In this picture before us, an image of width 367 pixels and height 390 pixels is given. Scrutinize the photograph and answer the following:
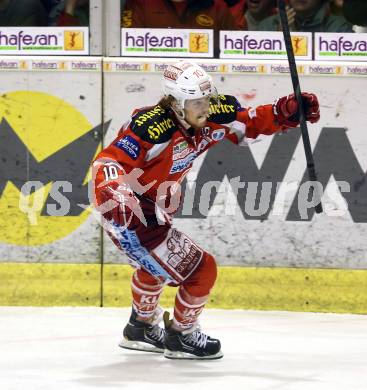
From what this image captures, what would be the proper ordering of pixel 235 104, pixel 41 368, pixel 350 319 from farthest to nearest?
pixel 350 319, pixel 235 104, pixel 41 368

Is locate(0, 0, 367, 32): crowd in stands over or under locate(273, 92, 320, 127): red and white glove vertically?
over

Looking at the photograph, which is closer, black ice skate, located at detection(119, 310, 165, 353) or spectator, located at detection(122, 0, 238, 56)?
black ice skate, located at detection(119, 310, 165, 353)

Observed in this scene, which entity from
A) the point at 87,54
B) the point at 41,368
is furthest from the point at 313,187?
the point at 41,368

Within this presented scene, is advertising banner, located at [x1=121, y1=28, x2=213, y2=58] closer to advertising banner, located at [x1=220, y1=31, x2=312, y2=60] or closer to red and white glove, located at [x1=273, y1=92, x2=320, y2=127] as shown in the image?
advertising banner, located at [x1=220, y1=31, x2=312, y2=60]

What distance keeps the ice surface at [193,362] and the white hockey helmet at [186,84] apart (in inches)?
53.4

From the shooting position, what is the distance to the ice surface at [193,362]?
5488 mm

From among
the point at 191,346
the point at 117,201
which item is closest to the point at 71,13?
the point at 117,201

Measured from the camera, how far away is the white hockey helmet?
5910 millimetres

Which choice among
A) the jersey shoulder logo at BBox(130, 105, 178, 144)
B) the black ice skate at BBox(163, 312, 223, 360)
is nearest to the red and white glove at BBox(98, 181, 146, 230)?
the jersey shoulder logo at BBox(130, 105, 178, 144)

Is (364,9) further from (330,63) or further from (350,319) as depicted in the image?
(350,319)

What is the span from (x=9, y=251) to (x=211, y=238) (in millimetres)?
1333

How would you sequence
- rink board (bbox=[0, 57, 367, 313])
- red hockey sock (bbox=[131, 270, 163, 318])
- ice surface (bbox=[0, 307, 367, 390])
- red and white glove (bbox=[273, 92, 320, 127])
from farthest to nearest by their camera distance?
rink board (bbox=[0, 57, 367, 313]) → red hockey sock (bbox=[131, 270, 163, 318]) → red and white glove (bbox=[273, 92, 320, 127]) → ice surface (bbox=[0, 307, 367, 390])

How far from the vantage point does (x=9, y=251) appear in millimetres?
7719

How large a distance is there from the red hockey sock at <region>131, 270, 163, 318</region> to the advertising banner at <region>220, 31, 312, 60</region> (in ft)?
6.40
